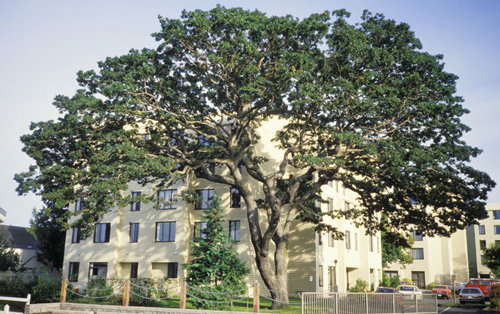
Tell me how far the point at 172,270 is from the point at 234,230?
6.65m

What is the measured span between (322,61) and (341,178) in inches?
275

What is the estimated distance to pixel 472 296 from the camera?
3619cm

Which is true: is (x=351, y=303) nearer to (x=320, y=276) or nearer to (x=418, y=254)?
(x=320, y=276)

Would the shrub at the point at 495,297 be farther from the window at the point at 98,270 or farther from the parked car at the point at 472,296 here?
the window at the point at 98,270

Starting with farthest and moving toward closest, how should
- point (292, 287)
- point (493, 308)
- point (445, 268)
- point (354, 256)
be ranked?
point (445, 268) → point (354, 256) → point (292, 287) → point (493, 308)

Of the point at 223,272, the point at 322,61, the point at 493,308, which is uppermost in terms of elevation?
the point at 322,61

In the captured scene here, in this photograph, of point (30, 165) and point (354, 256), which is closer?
point (30, 165)

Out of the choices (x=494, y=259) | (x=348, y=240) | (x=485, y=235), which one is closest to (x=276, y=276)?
(x=348, y=240)

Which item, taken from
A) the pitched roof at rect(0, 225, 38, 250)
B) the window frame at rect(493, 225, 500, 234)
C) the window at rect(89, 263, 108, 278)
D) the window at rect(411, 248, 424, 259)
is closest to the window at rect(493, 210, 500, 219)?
the window frame at rect(493, 225, 500, 234)

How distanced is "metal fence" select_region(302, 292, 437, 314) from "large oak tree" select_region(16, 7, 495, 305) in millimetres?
6101

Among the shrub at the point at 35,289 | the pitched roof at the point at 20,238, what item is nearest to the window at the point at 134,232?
the shrub at the point at 35,289

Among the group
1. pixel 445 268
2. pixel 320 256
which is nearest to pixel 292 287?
pixel 320 256

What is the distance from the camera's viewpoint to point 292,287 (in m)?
39.3

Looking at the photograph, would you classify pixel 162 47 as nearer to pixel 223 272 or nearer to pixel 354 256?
pixel 223 272
